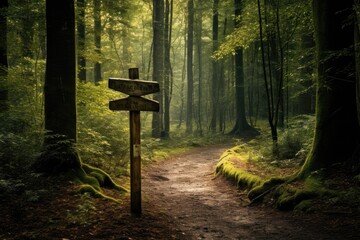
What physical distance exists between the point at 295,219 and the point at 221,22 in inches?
999

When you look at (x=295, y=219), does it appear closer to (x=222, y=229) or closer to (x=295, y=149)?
(x=222, y=229)

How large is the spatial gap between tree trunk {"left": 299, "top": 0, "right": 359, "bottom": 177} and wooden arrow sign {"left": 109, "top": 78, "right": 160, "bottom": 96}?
4.19m

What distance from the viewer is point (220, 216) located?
681 centimetres

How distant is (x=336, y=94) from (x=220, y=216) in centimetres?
415

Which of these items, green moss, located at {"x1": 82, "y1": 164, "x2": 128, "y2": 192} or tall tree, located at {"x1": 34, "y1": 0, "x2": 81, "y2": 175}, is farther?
green moss, located at {"x1": 82, "y1": 164, "x2": 128, "y2": 192}

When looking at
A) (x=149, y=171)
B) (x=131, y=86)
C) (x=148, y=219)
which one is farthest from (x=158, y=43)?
(x=148, y=219)

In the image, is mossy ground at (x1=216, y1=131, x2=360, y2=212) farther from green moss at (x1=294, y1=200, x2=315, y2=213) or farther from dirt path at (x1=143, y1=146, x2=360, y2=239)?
dirt path at (x1=143, y1=146, x2=360, y2=239)

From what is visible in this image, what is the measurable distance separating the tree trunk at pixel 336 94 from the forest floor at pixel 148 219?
201 cm

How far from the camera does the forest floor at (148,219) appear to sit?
482cm

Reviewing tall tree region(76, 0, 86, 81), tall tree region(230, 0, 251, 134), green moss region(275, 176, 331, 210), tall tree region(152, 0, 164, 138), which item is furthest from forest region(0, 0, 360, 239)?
tall tree region(230, 0, 251, 134)

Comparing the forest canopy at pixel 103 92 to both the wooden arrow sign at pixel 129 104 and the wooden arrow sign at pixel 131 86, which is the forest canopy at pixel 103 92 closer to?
the wooden arrow sign at pixel 129 104

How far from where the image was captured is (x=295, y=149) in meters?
10.5

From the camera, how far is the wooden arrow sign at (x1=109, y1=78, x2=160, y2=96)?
5.82 metres

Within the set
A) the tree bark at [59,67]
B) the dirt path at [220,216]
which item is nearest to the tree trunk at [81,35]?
the tree bark at [59,67]
